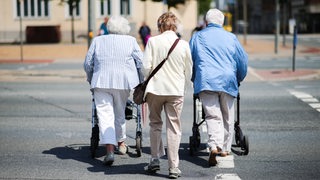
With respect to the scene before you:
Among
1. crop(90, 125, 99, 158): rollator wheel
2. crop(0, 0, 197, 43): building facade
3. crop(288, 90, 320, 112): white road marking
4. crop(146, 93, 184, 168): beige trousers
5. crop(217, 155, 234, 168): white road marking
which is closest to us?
crop(146, 93, 184, 168): beige trousers

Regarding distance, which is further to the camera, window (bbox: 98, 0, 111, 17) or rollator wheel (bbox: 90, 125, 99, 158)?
window (bbox: 98, 0, 111, 17)

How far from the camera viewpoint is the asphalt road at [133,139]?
24.9 feet

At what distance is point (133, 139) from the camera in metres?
9.95

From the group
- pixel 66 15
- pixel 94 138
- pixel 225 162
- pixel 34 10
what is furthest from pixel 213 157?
pixel 34 10

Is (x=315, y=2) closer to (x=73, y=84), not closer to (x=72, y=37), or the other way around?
(x=72, y=37)

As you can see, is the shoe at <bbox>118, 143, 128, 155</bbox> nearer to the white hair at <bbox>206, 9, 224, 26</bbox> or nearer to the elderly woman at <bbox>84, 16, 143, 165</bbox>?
the elderly woman at <bbox>84, 16, 143, 165</bbox>

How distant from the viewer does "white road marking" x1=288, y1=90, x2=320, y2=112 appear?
44.0 feet

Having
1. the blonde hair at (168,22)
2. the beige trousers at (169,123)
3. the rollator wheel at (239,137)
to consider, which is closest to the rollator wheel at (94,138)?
the beige trousers at (169,123)

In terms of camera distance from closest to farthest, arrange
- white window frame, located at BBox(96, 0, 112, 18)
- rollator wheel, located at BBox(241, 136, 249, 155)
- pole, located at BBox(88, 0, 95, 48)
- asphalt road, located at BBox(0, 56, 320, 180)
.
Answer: asphalt road, located at BBox(0, 56, 320, 180), rollator wheel, located at BBox(241, 136, 249, 155), pole, located at BBox(88, 0, 95, 48), white window frame, located at BBox(96, 0, 112, 18)

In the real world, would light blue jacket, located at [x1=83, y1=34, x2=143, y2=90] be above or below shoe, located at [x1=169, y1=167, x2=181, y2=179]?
above

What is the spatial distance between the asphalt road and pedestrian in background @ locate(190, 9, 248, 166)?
0.49 m

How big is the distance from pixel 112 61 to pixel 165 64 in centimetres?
91

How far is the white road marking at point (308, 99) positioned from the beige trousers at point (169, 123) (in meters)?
6.03

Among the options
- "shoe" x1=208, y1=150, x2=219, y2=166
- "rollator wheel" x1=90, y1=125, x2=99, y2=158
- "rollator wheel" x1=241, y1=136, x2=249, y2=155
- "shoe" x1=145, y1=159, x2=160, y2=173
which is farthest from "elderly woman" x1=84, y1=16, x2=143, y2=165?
"rollator wheel" x1=241, y1=136, x2=249, y2=155
